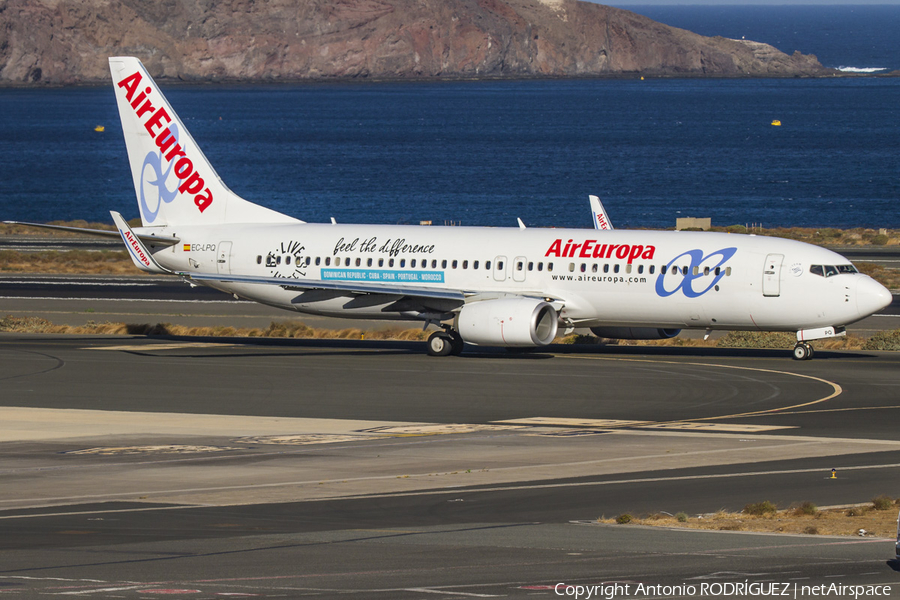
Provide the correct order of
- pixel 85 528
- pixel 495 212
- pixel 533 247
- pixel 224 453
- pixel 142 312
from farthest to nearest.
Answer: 1. pixel 495 212
2. pixel 142 312
3. pixel 533 247
4. pixel 224 453
5. pixel 85 528

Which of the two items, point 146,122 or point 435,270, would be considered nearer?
point 435,270

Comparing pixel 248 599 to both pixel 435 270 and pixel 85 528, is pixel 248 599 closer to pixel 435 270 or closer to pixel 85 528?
pixel 85 528

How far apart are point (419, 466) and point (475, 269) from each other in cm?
1971

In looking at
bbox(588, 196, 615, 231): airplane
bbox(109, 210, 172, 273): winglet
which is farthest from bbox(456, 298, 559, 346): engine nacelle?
bbox(109, 210, 172, 273): winglet

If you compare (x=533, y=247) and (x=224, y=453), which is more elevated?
(x=533, y=247)

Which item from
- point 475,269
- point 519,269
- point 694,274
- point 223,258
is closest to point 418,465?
point 694,274

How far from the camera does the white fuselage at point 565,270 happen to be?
1620 inches

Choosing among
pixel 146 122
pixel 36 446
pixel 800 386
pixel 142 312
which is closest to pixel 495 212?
pixel 142 312

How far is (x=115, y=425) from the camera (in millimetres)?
31938

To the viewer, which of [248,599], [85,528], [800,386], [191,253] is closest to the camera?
[248,599]

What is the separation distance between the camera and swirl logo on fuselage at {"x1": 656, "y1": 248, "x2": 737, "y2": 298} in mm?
41594

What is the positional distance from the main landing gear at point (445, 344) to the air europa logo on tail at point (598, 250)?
4513mm

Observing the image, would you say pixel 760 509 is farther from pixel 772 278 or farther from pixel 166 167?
pixel 166 167

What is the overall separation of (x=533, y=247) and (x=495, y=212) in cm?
10512
